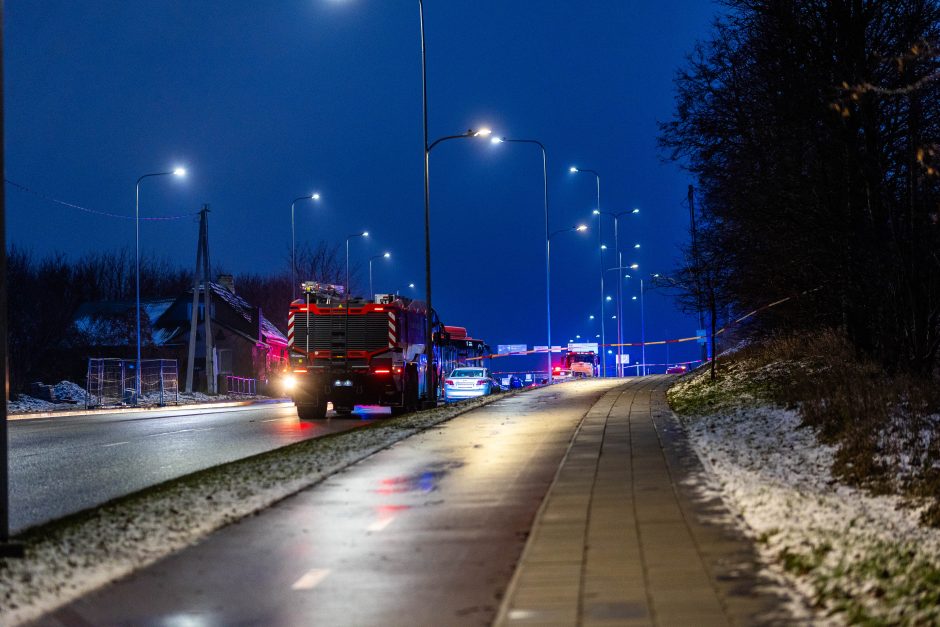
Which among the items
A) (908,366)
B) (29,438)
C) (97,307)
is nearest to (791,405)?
(908,366)

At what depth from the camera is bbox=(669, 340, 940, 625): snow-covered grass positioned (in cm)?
681

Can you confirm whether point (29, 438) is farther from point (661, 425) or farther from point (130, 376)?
point (130, 376)

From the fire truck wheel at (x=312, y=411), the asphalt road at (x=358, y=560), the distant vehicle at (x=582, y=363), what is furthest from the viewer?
the distant vehicle at (x=582, y=363)

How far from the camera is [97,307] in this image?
303 ft

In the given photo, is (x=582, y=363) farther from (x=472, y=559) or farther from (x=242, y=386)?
(x=472, y=559)

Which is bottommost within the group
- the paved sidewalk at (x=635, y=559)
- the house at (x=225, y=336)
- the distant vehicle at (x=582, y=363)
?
the paved sidewalk at (x=635, y=559)

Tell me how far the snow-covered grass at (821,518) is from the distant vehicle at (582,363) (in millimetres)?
67144

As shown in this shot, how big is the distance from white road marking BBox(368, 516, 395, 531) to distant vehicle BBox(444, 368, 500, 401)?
34447mm

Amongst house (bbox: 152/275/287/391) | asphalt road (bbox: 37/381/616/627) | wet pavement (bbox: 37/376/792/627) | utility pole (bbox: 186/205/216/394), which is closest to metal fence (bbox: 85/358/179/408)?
utility pole (bbox: 186/205/216/394)

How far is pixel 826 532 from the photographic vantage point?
352 inches

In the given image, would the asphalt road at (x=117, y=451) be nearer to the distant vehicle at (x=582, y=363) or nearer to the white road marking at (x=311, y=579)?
the white road marking at (x=311, y=579)

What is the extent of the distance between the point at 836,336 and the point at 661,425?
306 inches

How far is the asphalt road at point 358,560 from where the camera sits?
7.29m

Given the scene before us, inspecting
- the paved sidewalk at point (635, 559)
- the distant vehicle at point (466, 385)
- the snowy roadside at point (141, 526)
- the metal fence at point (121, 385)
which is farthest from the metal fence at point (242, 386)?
the paved sidewalk at point (635, 559)
